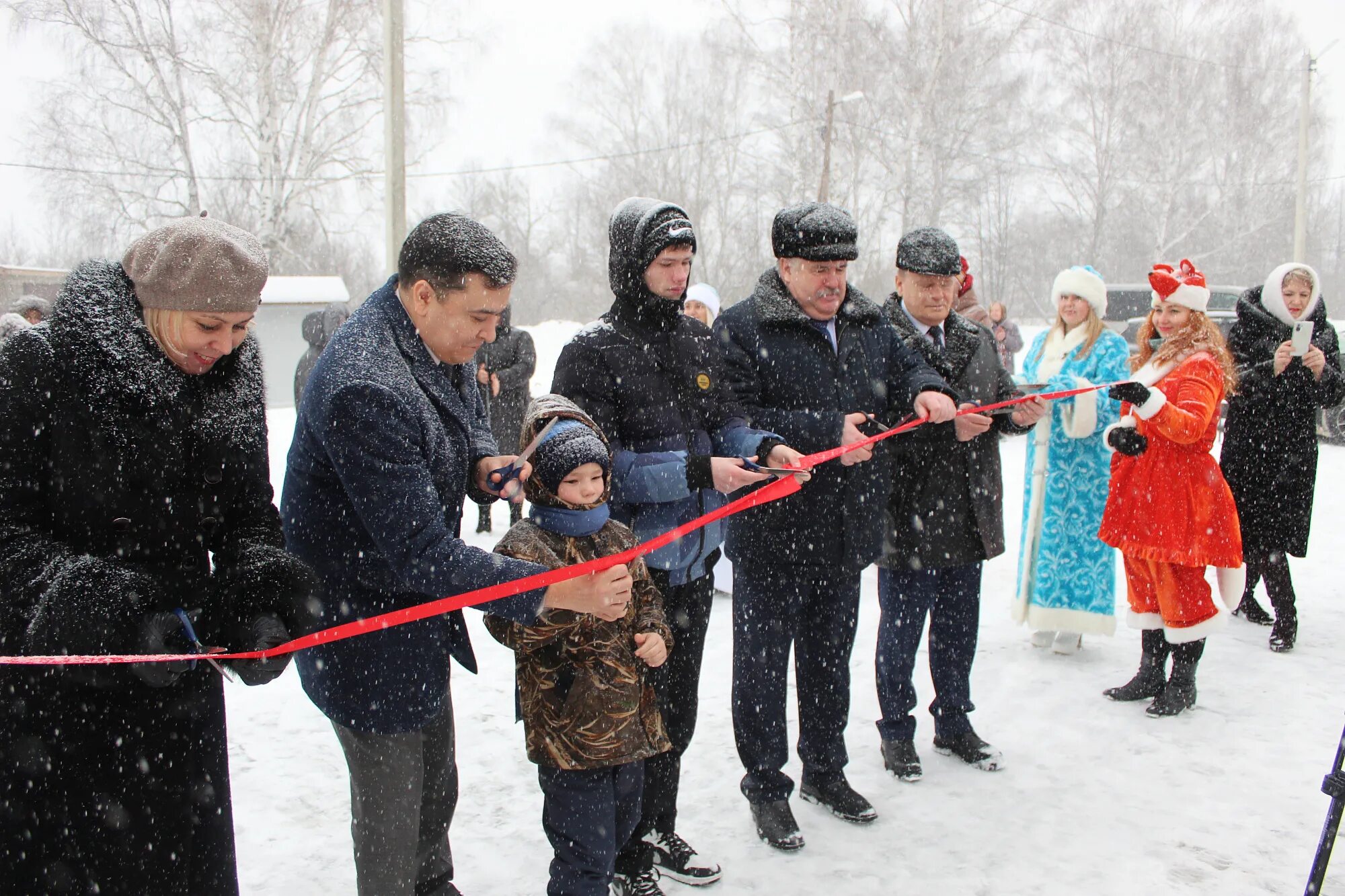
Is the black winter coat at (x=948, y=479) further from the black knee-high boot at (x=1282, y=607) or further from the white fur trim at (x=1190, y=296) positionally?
the black knee-high boot at (x=1282, y=607)

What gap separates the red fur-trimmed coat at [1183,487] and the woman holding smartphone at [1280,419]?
3.89ft

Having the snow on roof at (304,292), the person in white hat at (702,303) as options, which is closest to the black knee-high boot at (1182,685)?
the person in white hat at (702,303)

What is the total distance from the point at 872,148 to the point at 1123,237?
672 inches

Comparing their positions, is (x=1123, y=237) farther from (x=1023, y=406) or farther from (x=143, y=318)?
(x=143, y=318)

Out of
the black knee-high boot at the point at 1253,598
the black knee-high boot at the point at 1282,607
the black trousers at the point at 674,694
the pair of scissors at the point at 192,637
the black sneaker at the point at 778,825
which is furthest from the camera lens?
the black knee-high boot at the point at 1253,598

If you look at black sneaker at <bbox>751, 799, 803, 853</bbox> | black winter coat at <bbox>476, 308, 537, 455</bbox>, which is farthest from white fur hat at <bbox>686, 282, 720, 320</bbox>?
black sneaker at <bbox>751, 799, 803, 853</bbox>

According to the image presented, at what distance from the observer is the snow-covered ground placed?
3.21 meters

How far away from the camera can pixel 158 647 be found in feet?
6.08

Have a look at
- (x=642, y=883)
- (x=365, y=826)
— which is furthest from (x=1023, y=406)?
(x=365, y=826)

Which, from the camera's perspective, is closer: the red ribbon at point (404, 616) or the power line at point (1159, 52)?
the red ribbon at point (404, 616)

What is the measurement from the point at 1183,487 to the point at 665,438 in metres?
2.67

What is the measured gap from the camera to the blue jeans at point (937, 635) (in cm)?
401

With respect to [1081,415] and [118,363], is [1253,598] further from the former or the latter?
[118,363]

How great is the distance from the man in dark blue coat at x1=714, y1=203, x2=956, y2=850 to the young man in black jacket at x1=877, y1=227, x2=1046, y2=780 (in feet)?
1.44
